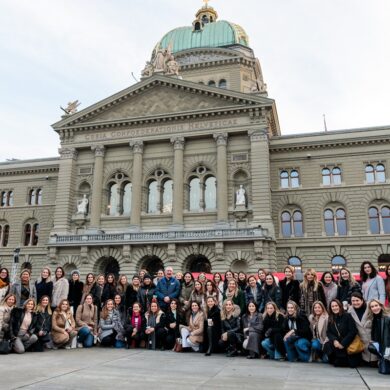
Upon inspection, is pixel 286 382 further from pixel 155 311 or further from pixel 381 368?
pixel 155 311

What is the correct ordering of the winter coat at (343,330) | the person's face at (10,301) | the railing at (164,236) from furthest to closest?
the railing at (164,236)
the person's face at (10,301)
the winter coat at (343,330)

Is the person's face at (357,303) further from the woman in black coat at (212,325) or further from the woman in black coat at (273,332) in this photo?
the woman in black coat at (212,325)

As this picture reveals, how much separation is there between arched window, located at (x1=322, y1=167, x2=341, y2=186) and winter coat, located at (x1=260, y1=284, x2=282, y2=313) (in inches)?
900

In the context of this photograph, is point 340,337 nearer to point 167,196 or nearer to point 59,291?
point 59,291

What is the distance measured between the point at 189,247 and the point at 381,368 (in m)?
22.5

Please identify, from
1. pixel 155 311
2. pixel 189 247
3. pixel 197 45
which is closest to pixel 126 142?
pixel 189 247

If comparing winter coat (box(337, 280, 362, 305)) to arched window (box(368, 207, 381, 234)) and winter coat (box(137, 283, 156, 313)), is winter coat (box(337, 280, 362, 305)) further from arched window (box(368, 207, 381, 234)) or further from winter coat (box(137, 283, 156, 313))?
arched window (box(368, 207, 381, 234))

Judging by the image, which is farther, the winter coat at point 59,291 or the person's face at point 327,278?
the winter coat at point 59,291

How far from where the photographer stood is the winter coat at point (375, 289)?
35.1 feet

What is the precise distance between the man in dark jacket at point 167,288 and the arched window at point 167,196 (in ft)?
65.9

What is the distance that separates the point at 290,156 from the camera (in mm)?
34156

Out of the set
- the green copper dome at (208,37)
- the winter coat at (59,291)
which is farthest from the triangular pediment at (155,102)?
the winter coat at (59,291)

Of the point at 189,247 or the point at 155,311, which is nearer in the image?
the point at 155,311

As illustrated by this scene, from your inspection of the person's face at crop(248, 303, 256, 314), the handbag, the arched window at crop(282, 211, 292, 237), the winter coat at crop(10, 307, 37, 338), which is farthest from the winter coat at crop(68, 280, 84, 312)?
the arched window at crop(282, 211, 292, 237)
